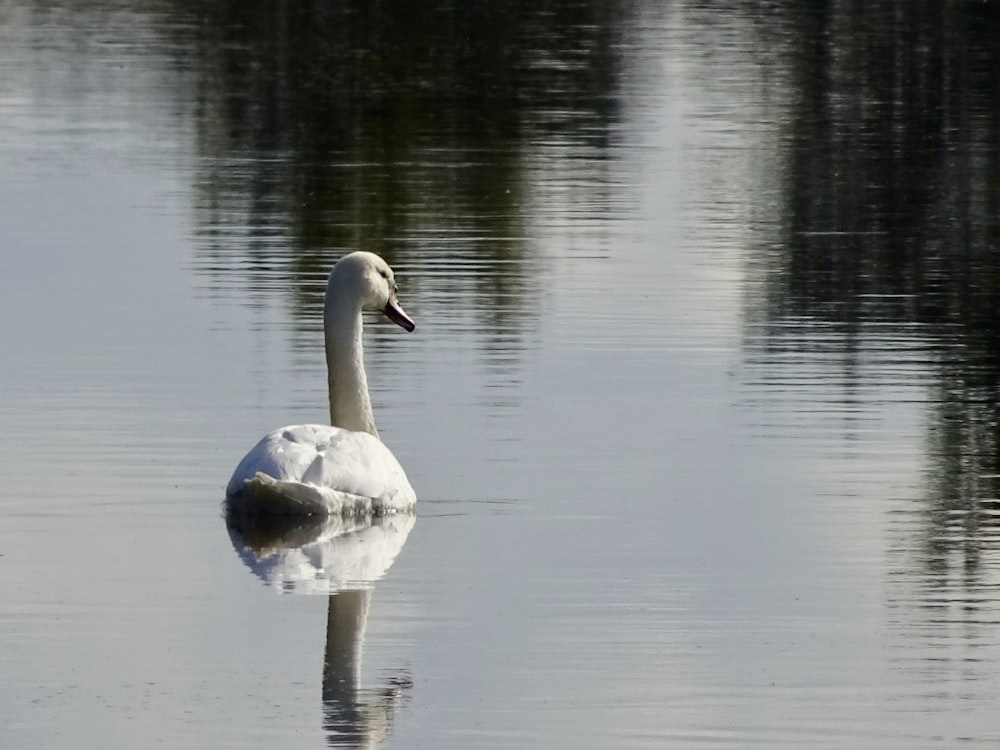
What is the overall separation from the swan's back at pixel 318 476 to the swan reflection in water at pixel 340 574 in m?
0.07

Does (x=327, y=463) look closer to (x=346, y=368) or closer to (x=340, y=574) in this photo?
(x=340, y=574)

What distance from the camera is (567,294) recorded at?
2208 centimetres

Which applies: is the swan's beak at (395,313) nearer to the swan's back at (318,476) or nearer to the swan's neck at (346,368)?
the swan's neck at (346,368)

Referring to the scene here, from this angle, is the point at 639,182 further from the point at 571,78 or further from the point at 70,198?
the point at 571,78

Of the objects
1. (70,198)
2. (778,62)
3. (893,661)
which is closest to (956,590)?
(893,661)

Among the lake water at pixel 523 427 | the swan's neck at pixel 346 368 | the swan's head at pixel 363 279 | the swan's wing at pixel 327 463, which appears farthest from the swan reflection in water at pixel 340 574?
the swan's head at pixel 363 279

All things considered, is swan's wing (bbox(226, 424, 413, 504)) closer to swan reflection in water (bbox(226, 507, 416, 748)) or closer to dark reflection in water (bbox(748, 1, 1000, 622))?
swan reflection in water (bbox(226, 507, 416, 748))

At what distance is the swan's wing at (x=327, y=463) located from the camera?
13.7 metres

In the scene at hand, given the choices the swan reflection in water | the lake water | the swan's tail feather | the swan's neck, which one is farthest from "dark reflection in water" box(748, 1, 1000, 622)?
the swan's neck

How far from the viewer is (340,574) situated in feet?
41.2

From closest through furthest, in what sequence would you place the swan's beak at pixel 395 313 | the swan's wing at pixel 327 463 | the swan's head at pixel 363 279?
the swan's wing at pixel 327 463
the swan's head at pixel 363 279
the swan's beak at pixel 395 313

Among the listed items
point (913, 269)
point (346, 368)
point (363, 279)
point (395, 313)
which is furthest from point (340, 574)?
point (913, 269)

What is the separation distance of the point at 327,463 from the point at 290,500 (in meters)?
0.26

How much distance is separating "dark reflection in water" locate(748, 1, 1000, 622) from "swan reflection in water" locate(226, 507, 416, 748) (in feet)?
7.72
